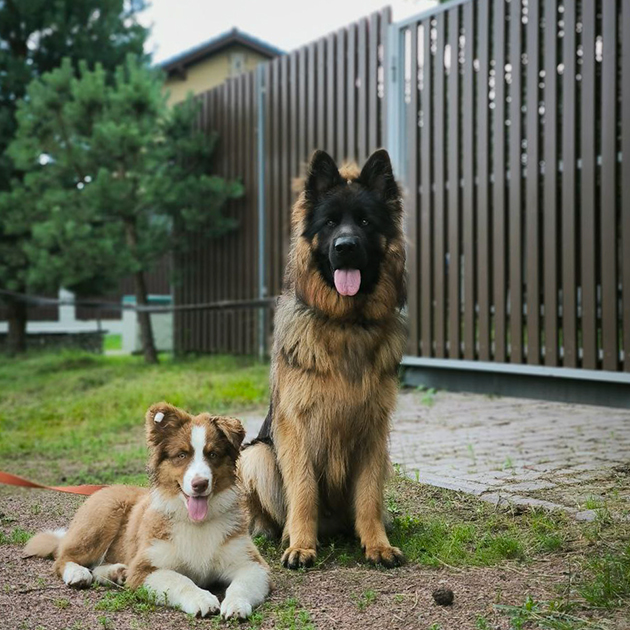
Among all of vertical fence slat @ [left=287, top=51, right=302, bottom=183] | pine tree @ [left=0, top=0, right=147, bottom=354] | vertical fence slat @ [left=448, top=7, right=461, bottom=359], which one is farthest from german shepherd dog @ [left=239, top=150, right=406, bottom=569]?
pine tree @ [left=0, top=0, right=147, bottom=354]

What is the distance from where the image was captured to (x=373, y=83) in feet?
38.8

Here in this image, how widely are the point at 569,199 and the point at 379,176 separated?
5.22 m

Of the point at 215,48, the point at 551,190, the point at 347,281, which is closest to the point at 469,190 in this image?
the point at 551,190

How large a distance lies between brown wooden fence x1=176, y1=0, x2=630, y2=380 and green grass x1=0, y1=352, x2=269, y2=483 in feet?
8.60

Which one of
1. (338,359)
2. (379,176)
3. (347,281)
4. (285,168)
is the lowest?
(338,359)

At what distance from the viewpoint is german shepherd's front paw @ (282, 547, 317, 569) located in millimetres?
4152

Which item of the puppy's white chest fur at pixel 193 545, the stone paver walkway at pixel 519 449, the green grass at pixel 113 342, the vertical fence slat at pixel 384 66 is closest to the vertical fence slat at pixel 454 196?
the stone paver walkway at pixel 519 449

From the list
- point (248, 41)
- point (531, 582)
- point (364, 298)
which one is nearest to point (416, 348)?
point (364, 298)

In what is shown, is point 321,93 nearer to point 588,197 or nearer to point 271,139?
point 271,139

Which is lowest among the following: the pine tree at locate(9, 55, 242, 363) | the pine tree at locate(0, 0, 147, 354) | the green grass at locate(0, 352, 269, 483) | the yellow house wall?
the green grass at locate(0, 352, 269, 483)

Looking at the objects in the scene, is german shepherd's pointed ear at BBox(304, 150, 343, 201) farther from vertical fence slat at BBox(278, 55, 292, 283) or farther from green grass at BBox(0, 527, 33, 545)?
vertical fence slat at BBox(278, 55, 292, 283)

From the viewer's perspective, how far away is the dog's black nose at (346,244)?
4273mm

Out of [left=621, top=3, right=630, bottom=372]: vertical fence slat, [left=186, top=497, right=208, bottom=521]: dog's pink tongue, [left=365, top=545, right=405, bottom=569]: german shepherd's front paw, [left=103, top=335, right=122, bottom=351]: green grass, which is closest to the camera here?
[left=186, top=497, right=208, bottom=521]: dog's pink tongue

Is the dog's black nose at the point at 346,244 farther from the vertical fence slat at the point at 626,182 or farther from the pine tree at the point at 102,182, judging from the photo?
the pine tree at the point at 102,182
